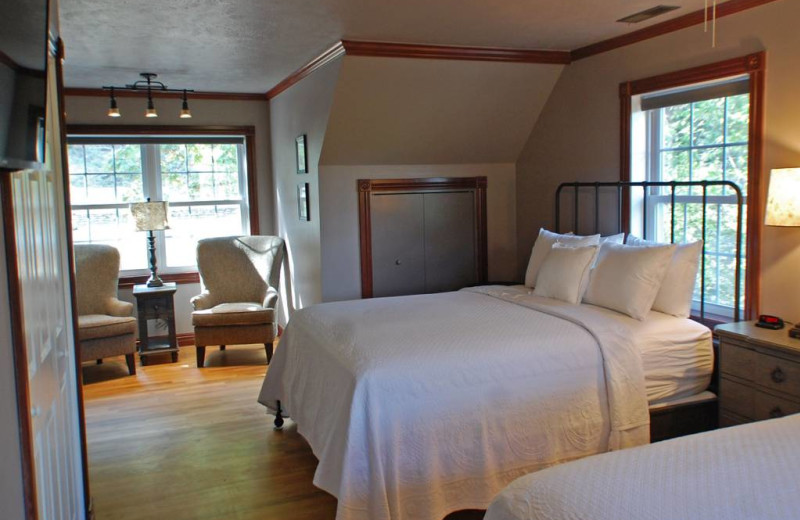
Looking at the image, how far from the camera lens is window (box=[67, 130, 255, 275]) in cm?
603

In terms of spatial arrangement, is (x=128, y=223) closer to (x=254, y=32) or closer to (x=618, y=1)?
(x=254, y=32)

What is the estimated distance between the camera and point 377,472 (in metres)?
2.58

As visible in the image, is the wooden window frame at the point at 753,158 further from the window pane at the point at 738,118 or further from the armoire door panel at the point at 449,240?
the armoire door panel at the point at 449,240

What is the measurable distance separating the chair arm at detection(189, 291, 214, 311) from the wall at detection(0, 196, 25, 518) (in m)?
4.21

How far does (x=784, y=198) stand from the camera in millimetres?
2986

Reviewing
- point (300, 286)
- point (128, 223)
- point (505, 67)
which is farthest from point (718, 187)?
point (128, 223)

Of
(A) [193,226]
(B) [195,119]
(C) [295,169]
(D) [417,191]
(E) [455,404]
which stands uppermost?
(B) [195,119]

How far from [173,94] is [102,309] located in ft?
6.68

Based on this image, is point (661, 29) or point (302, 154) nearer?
point (661, 29)

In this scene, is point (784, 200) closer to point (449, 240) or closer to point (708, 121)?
point (708, 121)

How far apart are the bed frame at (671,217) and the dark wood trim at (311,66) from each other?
5.91 ft

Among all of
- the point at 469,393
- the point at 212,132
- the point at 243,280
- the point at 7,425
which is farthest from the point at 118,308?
the point at 7,425

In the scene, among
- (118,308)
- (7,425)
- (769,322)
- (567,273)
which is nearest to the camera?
(7,425)

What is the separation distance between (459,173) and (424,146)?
46cm
